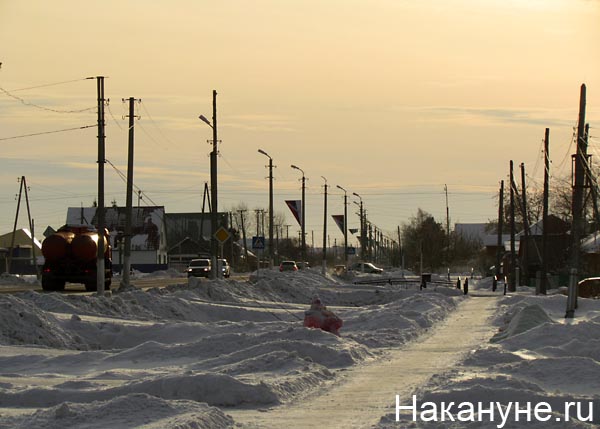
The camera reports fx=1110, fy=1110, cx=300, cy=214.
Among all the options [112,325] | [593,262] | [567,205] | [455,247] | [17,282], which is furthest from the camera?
[455,247]

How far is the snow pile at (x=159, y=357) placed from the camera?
509 inches

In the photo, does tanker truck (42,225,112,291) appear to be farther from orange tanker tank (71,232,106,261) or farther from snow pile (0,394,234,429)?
snow pile (0,394,234,429)

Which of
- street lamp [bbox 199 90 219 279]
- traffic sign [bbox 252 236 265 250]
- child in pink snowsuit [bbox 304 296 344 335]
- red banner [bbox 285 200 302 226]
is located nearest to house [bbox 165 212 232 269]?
red banner [bbox 285 200 302 226]

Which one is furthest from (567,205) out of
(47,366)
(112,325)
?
(47,366)

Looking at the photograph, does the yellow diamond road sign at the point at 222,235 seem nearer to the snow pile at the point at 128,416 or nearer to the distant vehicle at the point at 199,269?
the snow pile at the point at 128,416

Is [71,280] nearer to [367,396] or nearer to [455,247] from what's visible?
[367,396]

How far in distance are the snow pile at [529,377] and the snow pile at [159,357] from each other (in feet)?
7.15

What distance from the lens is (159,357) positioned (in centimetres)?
2141

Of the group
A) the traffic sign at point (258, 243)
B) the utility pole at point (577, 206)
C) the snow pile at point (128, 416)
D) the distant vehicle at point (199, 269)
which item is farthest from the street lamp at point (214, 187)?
the snow pile at point (128, 416)

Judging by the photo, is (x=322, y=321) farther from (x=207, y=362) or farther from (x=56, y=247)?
(x=56, y=247)

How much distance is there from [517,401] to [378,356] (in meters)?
8.58

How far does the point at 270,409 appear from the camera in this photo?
14.4 m

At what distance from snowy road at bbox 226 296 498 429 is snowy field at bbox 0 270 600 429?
0.35 m

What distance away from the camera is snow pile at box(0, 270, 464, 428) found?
12930 mm
